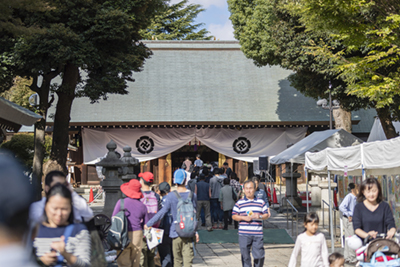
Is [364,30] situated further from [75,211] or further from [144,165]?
[144,165]

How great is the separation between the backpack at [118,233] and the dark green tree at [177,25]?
1258 inches

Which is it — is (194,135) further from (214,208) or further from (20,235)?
(20,235)

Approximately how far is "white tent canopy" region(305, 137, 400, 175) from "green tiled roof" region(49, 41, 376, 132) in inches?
593

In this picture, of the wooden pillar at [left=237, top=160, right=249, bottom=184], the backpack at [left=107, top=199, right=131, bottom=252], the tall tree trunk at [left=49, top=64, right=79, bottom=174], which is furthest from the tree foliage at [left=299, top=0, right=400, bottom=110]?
the wooden pillar at [left=237, top=160, right=249, bottom=184]

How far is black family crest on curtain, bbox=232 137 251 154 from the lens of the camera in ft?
79.6

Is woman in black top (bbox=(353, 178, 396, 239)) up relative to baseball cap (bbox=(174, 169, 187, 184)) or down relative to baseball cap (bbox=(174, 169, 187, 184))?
down

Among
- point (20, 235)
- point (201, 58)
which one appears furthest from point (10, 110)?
point (201, 58)

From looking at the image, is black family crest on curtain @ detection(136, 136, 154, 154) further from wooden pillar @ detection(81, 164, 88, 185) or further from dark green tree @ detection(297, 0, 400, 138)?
dark green tree @ detection(297, 0, 400, 138)

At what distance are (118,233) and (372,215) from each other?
123 inches

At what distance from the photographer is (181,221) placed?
5996mm

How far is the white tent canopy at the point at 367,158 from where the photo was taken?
6482 mm

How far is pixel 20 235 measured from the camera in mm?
2732

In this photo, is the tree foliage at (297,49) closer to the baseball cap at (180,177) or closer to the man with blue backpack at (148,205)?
the man with blue backpack at (148,205)

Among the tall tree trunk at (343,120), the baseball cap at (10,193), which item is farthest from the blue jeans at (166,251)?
the tall tree trunk at (343,120)
